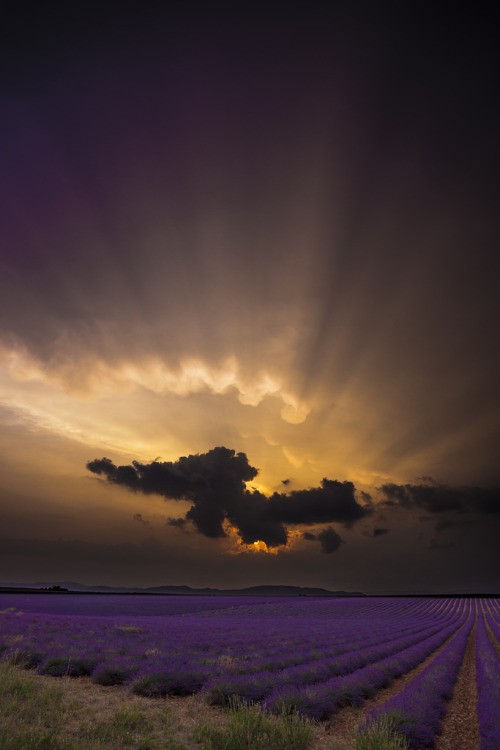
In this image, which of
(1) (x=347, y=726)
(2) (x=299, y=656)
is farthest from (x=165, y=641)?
(1) (x=347, y=726)

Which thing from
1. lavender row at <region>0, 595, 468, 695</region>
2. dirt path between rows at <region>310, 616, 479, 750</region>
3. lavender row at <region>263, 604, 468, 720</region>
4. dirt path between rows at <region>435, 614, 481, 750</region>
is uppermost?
lavender row at <region>0, 595, 468, 695</region>

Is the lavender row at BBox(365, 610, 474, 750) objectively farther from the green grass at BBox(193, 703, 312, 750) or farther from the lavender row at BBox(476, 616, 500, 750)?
the green grass at BBox(193, 703, 312, 750)

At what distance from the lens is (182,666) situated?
11.8 meters

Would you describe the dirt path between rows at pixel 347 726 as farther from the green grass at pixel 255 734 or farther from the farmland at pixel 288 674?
the green grass at pixel 255 734

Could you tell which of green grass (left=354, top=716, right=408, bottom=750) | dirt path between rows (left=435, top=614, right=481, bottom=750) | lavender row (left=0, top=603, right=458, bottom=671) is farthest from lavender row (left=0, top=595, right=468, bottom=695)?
green grass (left=354, top=716, right=408, bottom=750)

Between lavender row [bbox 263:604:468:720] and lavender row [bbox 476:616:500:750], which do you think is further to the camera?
lavender row [bbox 263:604:468:720]

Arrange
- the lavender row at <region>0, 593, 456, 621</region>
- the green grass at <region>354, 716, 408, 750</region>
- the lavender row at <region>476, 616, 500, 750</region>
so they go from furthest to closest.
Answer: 1. the lavender row at <region>0, 593, 456, 621</region>
2. the lavender row at <region>476, 616, 500, 750</region>
3. the green grass at <region>354, 716, 408, 750</region>

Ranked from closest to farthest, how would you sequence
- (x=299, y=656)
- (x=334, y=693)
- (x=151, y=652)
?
(x=334, y=693), (x=151, y=652), (x=299, y=656)

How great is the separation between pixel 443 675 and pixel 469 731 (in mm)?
4807

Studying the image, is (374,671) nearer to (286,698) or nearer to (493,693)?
(493,693)

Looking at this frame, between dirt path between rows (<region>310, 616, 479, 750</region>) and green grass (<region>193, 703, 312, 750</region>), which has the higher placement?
green grass (<region>193, 703, 312, 750</region>)

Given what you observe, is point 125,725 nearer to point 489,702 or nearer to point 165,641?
point 489,702

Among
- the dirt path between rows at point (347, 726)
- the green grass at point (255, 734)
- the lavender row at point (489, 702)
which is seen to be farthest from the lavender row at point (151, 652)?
the lavender row at point (489, 702)

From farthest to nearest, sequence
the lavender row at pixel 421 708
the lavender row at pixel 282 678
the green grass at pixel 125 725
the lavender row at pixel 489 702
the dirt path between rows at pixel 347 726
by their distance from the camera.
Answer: the lavender row at pixel 282 678 < the lavender row at pixel 489 702 < the lavender row at pixel 421 708 < the dirt path between rows at pixel 347 726 < the green grass at pixel 125 725
